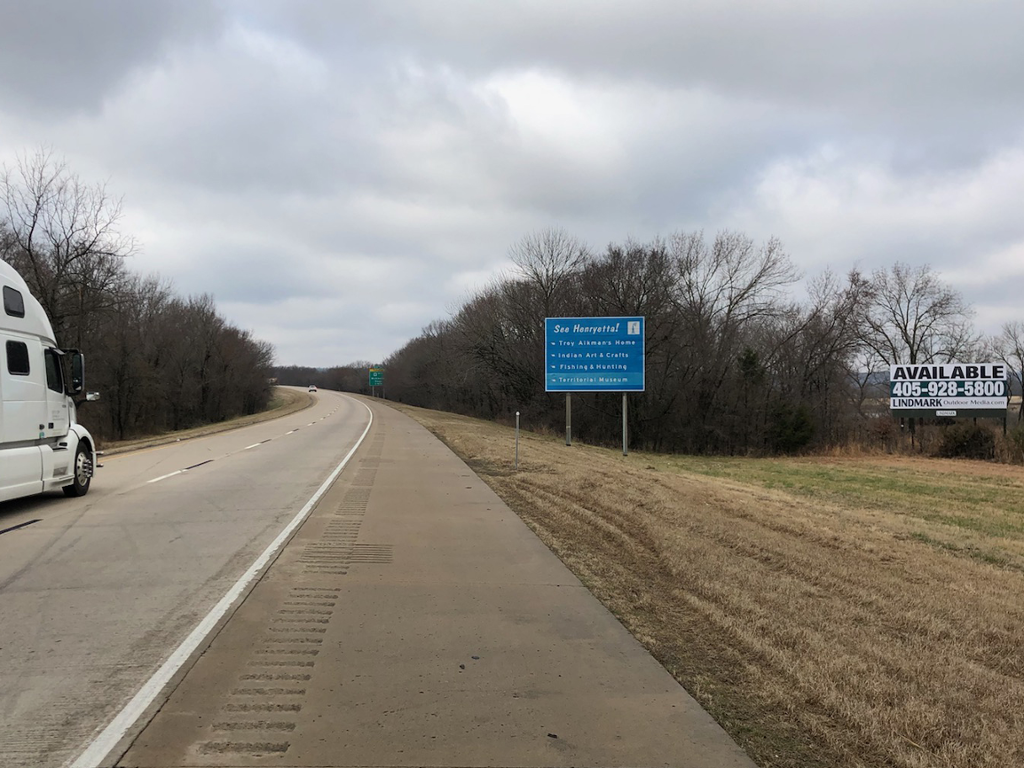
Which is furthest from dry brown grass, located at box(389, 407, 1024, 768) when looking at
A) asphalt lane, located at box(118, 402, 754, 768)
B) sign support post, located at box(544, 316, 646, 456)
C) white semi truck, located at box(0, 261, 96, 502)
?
sign support post, located at box(544, 316, 646, 456)

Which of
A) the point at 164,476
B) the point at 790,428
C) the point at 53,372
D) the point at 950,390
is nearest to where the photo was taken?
the point at 53,372

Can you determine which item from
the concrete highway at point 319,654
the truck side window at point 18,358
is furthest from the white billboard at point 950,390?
the truck side window at point 18,358

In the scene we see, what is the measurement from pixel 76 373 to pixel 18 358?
1585 millimetres

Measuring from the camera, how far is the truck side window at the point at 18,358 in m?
11.0

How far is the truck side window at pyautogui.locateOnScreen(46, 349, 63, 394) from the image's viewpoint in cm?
1210

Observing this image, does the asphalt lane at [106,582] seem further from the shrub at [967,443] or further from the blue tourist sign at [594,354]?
the shrub at [967,443]

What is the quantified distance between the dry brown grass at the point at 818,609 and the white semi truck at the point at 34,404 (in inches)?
311

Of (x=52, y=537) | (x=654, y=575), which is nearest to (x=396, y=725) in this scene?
(x=654, y=575)

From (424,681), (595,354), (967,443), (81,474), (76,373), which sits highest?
(595,354)

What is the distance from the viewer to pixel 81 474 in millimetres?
→ 13055

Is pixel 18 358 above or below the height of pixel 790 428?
above

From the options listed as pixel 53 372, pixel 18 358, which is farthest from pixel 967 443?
pixel 18 358

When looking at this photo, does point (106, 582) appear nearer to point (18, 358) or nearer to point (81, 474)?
point (18, 358)

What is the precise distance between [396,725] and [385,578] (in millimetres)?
3398
